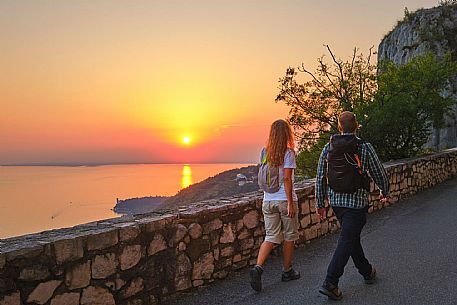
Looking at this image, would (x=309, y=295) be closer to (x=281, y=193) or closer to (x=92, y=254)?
(x=281, y=193)

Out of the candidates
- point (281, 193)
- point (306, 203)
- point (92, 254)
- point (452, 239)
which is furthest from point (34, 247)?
point (452, 239)

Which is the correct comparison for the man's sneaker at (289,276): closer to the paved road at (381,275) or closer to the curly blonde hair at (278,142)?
the paved road at (381,275)

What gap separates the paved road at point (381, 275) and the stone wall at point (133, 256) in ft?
0.84

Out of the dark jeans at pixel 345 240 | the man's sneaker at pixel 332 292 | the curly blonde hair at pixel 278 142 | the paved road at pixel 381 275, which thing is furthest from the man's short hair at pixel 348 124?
the paved road at pixel 381 275

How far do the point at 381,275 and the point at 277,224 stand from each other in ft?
4.43

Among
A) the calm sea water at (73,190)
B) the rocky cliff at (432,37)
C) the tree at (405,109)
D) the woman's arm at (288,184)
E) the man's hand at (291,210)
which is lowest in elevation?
the calm sea water at (73,190)

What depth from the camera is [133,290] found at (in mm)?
3928

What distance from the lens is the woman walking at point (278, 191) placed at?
4.39 meters

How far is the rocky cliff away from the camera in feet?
79.9

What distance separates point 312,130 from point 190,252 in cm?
1294

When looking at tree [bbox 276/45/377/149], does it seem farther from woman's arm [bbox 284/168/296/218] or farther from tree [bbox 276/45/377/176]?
woman's arm [bbox 284/168/296/218]

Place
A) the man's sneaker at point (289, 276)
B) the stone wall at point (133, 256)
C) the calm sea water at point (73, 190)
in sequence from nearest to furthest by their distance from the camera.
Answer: the stone wall at point (133, 256), the man's sneaker at point (289, 276), the calm sea water at point (73, 190)

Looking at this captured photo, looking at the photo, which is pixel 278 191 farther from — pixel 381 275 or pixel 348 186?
pixel 381 275

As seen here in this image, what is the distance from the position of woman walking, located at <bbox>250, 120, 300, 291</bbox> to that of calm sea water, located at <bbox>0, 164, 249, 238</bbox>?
2.27 meters
